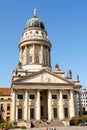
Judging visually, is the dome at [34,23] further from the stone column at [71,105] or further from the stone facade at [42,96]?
the stone column at [71,105]

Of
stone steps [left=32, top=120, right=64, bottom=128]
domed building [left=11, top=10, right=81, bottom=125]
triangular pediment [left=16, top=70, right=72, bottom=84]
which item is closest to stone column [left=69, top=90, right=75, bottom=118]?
domed building [left=11, top=10, right=81, bottom=125]

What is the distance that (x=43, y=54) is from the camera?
73312 millimetres

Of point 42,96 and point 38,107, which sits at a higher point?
point 42,96

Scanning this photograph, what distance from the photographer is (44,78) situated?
62.1 metres

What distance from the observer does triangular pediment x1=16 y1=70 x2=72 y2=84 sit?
61000 mm

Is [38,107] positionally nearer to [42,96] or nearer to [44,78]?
[42,96]

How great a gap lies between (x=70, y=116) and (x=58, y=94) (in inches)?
268

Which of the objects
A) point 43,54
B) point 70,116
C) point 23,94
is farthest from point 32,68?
point 70,116

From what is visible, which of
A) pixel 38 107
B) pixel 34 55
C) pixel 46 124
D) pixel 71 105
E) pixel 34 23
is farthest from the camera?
pixel 34 23

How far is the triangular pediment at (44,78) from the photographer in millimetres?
61000

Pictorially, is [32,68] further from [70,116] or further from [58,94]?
[70,116]

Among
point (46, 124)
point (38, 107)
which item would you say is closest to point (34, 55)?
point (38, 107)

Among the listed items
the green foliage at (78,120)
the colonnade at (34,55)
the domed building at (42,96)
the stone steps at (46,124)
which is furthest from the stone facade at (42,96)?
the colonnade at (34,55)

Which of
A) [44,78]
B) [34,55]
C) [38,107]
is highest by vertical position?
[34,55]
